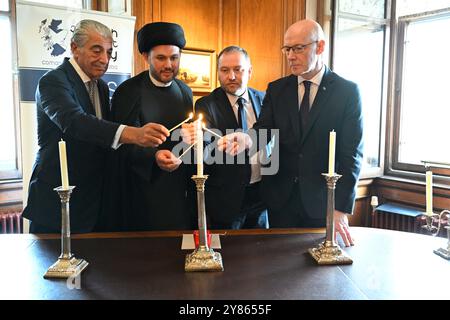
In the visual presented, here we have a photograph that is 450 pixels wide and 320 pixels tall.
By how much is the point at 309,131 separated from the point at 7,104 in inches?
106

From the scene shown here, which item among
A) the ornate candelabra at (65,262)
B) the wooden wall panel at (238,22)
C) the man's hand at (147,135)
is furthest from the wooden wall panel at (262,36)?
the ornate candelabra at (65,262)

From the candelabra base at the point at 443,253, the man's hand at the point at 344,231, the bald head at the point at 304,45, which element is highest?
the bald head at the point at 304,45

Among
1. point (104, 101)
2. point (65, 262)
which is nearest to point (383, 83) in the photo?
point (104, 101)

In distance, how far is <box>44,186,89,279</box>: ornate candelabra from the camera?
1203 millimetres

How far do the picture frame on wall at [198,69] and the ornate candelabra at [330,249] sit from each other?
9.93 ft

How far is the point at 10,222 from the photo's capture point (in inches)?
129

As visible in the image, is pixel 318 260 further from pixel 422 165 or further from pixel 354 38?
pixel 354 38

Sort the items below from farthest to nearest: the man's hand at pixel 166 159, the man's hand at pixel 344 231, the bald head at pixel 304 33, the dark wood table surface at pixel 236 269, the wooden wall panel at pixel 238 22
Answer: the wooden wall panel at pixel 238 22 → the bald head at pixel 304 33 → the man's hand at pixel 166 159 → the man's hand at pixel 344 231 → the dark wood table surface at pixel 236 269

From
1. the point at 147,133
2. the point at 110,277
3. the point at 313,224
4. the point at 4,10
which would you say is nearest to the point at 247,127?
the point at 313,224

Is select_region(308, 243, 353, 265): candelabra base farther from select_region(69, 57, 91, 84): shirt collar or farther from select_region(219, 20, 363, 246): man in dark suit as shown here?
select_region(69, 57, 91, 84): shirt collar

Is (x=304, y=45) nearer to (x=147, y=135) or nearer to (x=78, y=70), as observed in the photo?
(x=147, y=135)

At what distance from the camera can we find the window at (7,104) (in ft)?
11.1

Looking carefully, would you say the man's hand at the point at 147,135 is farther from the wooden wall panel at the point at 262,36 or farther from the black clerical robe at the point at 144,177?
the wooden wall panel at the point at 262,36
